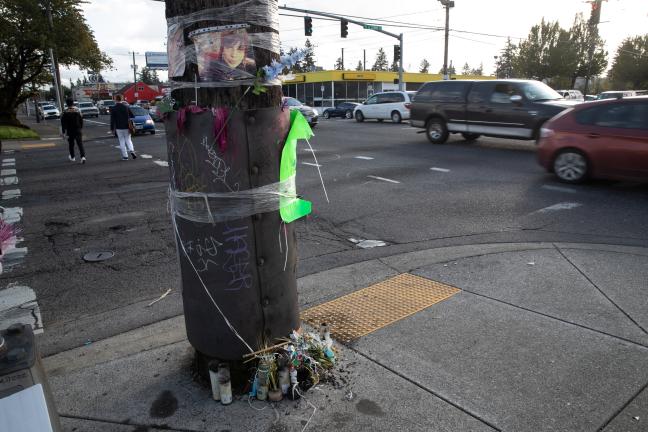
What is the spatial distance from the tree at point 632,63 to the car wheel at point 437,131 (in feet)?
173

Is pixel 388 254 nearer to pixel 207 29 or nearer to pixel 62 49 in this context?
pixel 207 29

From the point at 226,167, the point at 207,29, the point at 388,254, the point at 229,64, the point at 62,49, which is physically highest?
the point at 62,49

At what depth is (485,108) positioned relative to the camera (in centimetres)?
1366

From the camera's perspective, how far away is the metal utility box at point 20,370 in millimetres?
1932

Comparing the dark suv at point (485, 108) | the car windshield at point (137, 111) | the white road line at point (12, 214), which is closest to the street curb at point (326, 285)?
the white road line at point (12, 214)

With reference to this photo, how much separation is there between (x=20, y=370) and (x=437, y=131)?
14.5 m

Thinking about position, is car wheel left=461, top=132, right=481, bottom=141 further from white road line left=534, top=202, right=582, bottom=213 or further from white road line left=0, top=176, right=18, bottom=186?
white road line left=0, top=176, right=18, bottom=186

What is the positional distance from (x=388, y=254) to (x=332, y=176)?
5221mm

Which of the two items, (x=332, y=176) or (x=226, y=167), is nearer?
(x=226, y=167)

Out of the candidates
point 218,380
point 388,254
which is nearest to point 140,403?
point 218,380

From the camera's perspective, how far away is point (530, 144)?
1473 cm

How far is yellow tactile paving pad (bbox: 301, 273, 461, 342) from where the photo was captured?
3.69 meters

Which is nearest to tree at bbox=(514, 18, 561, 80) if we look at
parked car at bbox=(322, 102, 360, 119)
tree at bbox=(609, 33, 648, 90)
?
tree at bbox=(609, 33, 648, 90)

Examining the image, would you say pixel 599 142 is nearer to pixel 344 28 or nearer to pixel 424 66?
pixel 344 28
